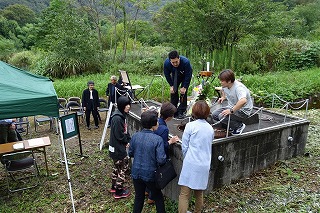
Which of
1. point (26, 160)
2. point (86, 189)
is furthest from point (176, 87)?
point (26, 160)

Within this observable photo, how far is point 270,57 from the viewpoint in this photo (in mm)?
17172

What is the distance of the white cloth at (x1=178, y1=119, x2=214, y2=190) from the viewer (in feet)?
11.4

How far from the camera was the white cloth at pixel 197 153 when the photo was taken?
3.46 m

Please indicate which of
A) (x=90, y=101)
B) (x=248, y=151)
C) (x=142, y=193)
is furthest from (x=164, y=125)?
(x=90, y=101)

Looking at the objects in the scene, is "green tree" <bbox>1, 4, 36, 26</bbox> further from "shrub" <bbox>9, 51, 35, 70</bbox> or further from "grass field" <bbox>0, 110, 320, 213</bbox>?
"grass field" <bbox>0, 110, 320, 213</bbox>

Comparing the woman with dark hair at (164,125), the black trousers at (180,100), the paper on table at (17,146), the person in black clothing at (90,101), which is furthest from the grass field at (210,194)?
the person in black clothing at (90,101)

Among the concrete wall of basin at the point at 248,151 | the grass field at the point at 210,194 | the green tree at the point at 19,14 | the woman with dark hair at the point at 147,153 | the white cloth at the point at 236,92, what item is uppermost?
the green tree at the point at 19,14

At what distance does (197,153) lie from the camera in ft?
11.4

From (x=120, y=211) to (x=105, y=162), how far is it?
209cm

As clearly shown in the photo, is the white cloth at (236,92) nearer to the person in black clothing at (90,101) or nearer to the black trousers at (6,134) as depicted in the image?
the black trousers at (6,134)

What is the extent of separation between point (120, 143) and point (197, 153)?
1464mm

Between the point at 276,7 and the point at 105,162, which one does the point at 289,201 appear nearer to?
the point at 105,162

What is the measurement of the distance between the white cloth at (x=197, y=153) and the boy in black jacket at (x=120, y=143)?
1196 mm

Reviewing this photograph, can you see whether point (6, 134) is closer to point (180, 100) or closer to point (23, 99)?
point (23, 99)
